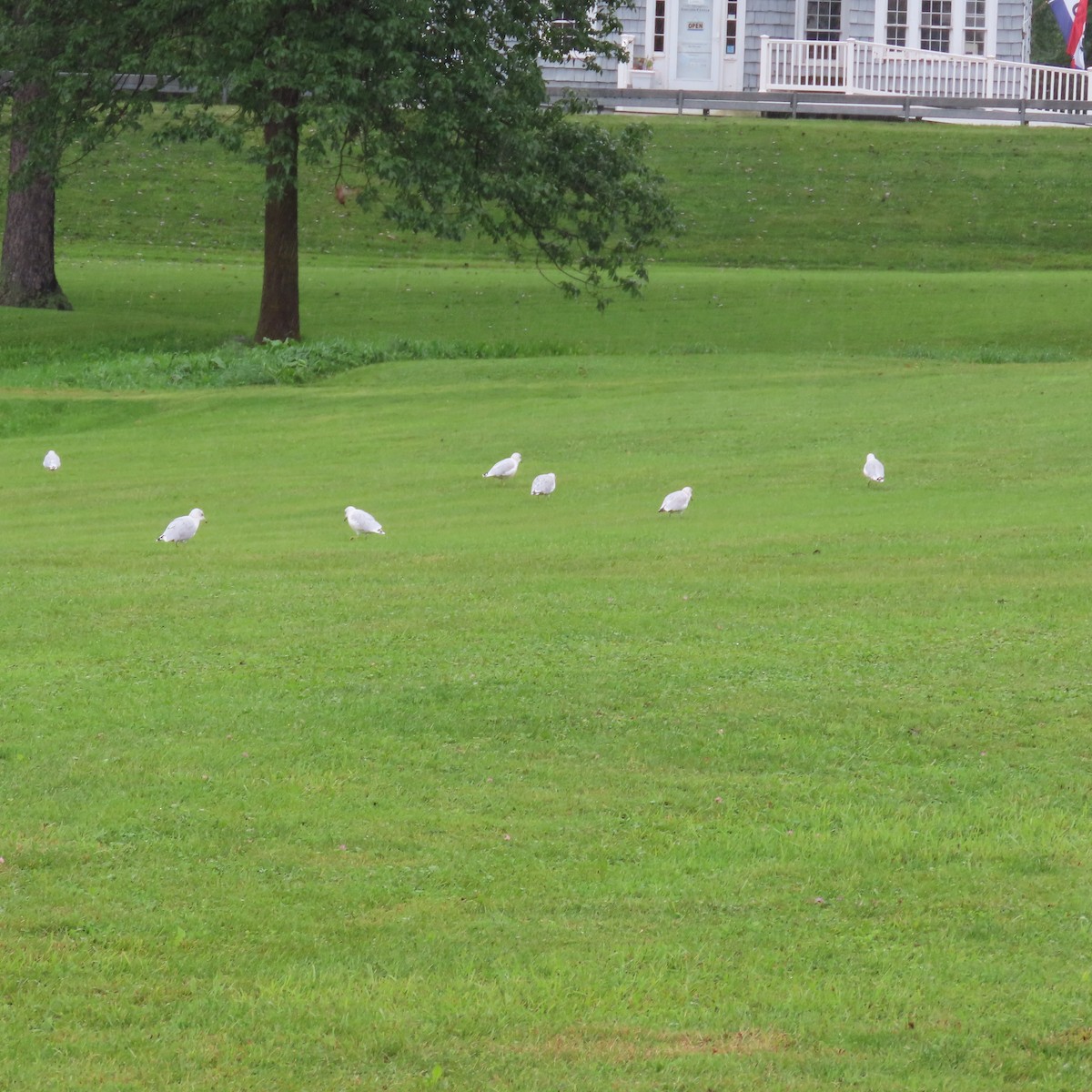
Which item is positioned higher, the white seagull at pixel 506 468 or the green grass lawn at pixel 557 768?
the white seagull at pixel 506 468

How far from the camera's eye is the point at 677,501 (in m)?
16.3

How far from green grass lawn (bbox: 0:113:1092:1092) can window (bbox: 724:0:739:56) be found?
124 feet

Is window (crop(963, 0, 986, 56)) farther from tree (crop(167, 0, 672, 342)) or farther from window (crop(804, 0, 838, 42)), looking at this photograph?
tree (crop(167, 0, 672, 342))

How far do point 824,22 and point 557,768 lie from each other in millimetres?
52178

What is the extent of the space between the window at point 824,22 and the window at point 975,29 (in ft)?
14.5

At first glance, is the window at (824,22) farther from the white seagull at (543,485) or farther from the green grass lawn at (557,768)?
the white seagull at (543,485)

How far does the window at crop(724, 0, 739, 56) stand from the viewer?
2176 inches

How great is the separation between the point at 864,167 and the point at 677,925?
44079mm

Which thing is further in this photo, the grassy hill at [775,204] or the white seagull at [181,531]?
the grassy hill at [775,204]

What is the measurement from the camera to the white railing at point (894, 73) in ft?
178

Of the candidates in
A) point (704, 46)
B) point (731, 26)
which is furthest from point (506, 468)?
point (731, 26)

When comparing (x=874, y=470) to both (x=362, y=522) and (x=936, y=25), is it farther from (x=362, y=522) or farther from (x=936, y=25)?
Answer: (x=936, y=25)

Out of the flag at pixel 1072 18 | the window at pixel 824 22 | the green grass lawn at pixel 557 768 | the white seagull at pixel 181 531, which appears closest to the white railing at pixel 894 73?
the window at pixel 824 22

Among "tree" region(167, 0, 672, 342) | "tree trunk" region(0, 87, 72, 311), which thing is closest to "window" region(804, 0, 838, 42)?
"tree" region(167, 0, 672, 342)
